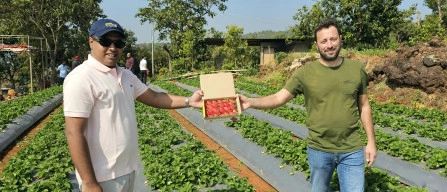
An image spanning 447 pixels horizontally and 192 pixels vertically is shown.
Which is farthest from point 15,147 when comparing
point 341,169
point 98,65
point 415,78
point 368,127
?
point 415,78

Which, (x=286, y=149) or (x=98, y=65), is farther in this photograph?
→ (x=286, y=149)

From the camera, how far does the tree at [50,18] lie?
3059 centimetres

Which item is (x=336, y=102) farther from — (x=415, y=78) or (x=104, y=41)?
(x=415, y=78)

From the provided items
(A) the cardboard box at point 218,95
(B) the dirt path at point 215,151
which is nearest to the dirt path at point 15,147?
(B) the dirt path at point 215,151

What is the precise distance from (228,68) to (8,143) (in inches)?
1048

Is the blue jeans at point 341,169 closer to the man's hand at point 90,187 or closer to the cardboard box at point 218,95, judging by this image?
the cardboard box at point 218,95

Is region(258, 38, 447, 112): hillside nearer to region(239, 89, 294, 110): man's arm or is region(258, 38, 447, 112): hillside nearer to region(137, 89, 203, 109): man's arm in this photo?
region(239, 89, 294, 110): man's arm

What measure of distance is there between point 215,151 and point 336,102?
5714 millimetres

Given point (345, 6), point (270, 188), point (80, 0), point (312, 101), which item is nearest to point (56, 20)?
point (80, 0)

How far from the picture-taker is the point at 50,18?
32156mm

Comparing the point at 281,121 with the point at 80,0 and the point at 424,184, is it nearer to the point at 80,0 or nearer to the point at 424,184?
the point at 424,184

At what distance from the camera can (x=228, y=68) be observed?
116 feet

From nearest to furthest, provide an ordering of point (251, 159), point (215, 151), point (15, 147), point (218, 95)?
point (218, 95)
point (251, 159)
point (215, 151)
point (15, 147)

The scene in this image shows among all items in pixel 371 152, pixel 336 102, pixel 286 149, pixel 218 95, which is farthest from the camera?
pixel 286 149
